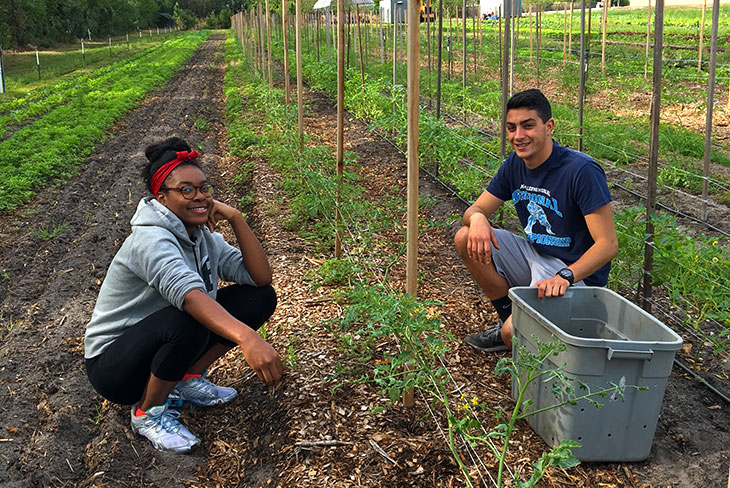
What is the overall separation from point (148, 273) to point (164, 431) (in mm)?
786

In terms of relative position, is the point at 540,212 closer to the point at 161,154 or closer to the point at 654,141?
the point at 654,141

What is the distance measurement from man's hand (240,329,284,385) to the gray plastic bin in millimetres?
1131

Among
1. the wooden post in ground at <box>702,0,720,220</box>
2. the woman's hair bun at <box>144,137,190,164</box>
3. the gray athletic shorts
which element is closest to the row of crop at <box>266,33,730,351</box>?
the wooden post in ground at <box>702,0,720,220</box>

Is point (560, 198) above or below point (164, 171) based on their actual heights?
below

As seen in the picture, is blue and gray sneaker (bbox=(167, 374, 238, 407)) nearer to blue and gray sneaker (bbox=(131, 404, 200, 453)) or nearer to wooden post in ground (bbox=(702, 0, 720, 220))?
blue and gray sneaker (bbox=(131, 404, 200, 453))

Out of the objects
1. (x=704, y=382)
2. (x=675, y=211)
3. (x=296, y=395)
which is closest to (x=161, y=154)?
(x=296, y=395)

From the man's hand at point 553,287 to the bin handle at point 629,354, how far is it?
1.75 ft

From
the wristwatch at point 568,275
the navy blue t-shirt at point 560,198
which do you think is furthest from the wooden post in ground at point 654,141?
the wristwatch at point 568,275

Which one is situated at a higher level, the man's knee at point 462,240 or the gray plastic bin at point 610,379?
the man's knee at point 462,240

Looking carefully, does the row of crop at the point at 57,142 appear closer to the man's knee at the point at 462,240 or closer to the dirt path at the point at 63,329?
the dirt path at the point at 63,329

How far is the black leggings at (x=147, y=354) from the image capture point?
9.63 ft

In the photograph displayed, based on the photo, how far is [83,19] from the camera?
50688 millimetres

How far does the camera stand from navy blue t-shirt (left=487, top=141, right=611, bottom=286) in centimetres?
327

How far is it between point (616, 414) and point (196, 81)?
20.4 meters
